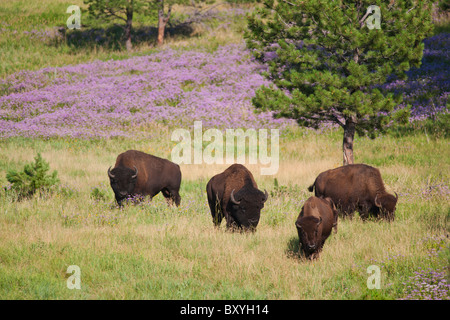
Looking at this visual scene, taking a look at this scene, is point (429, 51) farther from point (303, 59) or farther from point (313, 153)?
point (303, 59)

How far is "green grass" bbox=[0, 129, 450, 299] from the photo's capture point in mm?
6742

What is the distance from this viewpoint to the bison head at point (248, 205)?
8.91 m

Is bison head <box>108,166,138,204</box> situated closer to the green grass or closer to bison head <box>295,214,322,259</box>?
the green grass

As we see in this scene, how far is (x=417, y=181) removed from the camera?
44.1 ft

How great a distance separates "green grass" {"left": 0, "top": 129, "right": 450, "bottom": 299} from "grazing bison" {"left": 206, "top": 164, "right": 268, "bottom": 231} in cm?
31

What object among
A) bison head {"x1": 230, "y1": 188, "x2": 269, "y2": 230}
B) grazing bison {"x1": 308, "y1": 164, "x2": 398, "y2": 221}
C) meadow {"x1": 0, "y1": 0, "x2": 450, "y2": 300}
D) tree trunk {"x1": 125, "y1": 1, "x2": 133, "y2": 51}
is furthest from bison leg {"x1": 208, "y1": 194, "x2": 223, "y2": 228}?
tree trunk {"x1": 125, "y1": 1, "x2": 133, "y2": 51}

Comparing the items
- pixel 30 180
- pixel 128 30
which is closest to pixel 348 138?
pixel 30 180

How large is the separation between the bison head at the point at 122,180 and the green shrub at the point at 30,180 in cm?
270

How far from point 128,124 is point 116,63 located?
1150 cm

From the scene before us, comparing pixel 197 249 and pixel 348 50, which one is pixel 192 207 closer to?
pixel 197 249

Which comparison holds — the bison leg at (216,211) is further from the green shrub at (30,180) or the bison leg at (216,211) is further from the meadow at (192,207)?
the green shrub at (30,180)

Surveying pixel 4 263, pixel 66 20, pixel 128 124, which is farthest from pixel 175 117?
pixel 66 20

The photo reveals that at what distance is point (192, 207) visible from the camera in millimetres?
11930

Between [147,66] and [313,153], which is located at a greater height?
[147,66]
